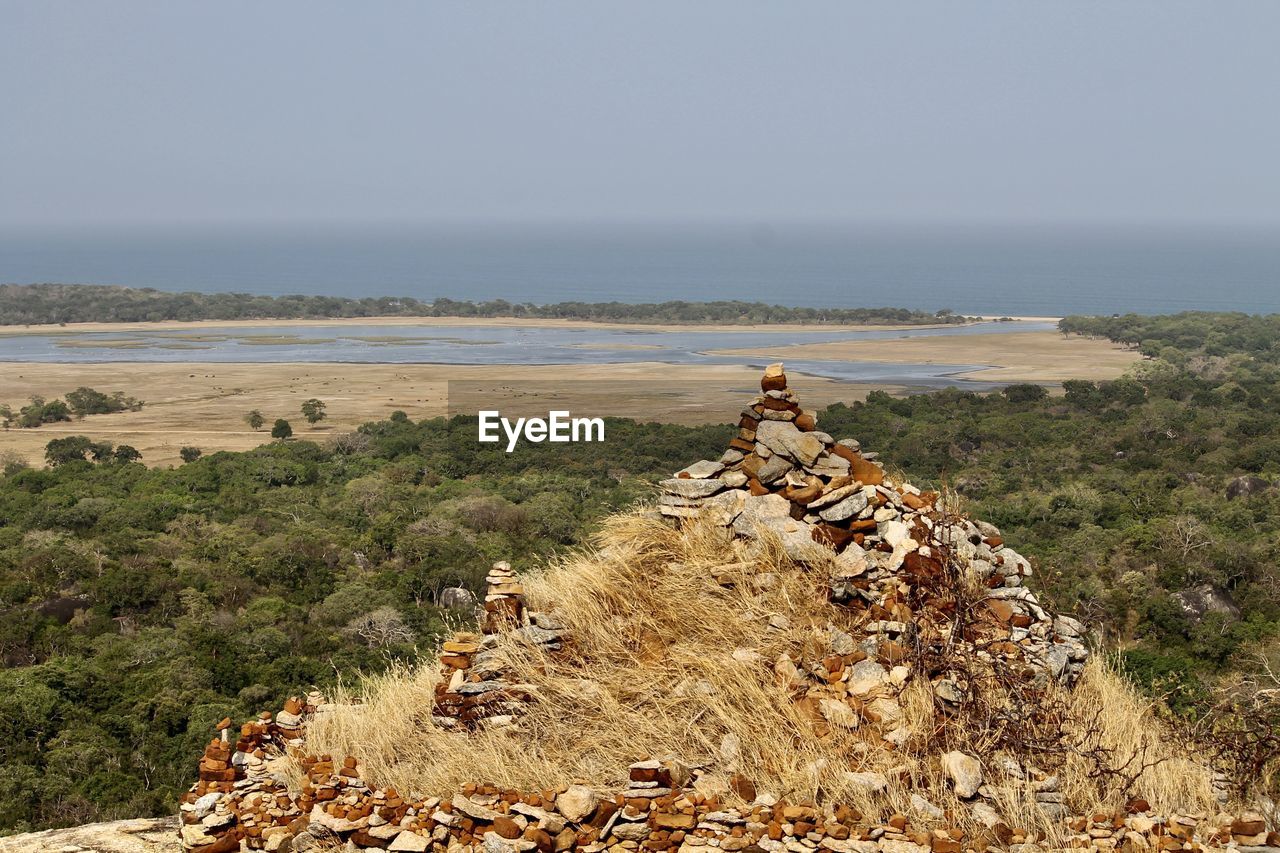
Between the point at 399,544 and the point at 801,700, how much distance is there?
23147 millimetres

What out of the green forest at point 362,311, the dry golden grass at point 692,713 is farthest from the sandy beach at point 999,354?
the dry golden grass at point 692,713

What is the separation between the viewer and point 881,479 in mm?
9391

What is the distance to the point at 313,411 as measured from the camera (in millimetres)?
54281

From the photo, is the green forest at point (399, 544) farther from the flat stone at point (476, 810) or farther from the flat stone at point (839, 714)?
the flat stone at point (476, 810)

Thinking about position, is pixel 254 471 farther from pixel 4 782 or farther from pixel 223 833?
pixel 223 833

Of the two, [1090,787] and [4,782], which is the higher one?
[1090,787]

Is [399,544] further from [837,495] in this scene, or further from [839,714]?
[839,714]

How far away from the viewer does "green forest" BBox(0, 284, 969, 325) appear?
4146 inches

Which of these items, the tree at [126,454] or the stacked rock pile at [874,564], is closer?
the stacked rock pile at [874,564]

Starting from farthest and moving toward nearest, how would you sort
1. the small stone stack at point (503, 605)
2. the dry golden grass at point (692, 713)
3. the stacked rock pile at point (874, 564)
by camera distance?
the small stone stack at point (503, 605), the stacked rock pile at point (874, 564), the dry golden grass at point (692, 713)

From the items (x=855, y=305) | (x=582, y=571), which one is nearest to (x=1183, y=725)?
(x=582, y=571)

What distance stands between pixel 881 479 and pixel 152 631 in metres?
18.0

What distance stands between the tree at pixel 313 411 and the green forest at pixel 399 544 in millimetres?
5097

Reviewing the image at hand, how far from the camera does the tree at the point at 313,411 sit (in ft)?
176
